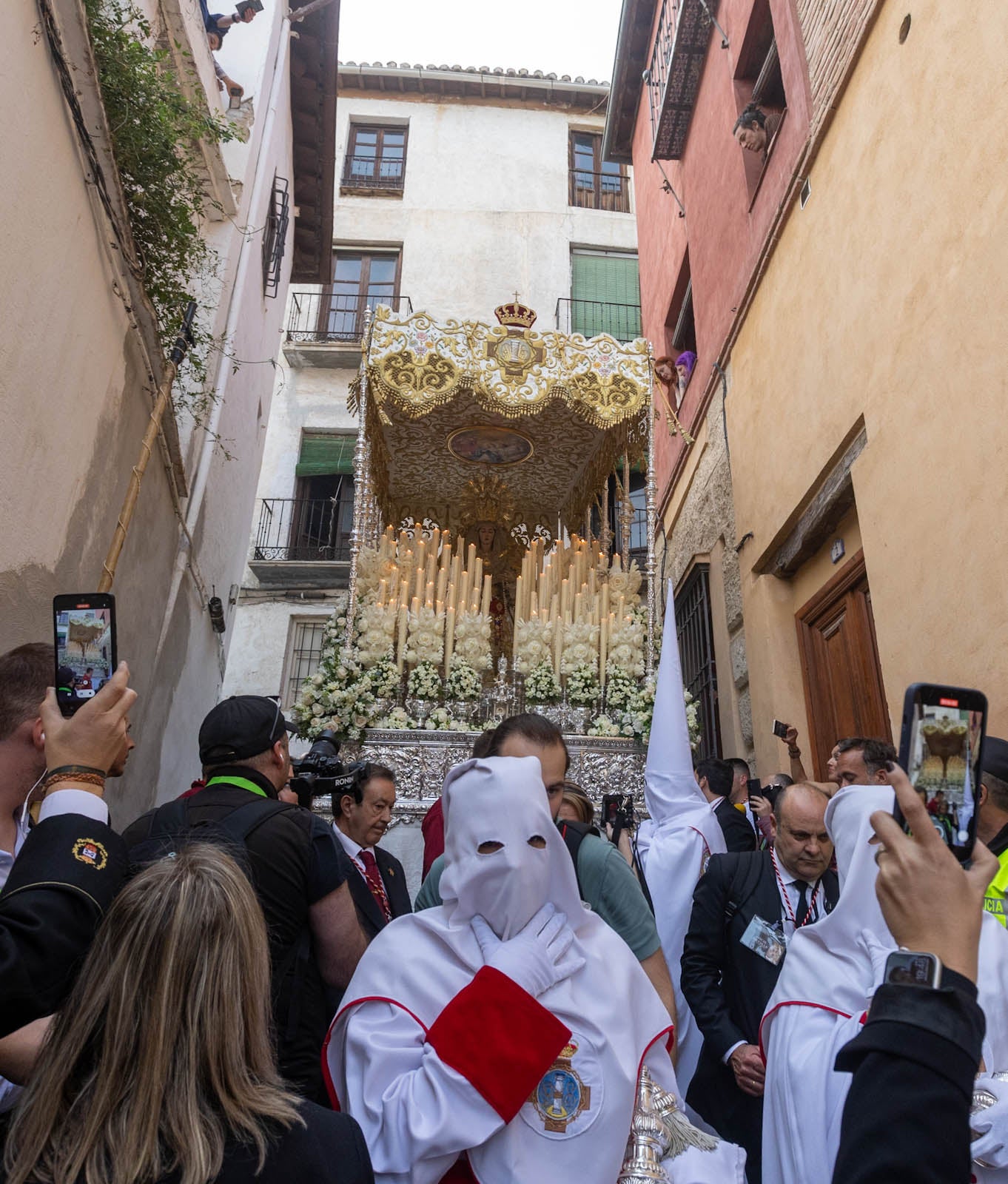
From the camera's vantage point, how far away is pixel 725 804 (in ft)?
15.4

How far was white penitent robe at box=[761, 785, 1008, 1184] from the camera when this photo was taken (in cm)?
167

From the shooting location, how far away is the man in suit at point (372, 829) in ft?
11.2

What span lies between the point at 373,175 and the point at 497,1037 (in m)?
18.5

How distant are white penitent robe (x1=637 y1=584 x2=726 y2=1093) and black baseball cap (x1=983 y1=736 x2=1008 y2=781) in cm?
107

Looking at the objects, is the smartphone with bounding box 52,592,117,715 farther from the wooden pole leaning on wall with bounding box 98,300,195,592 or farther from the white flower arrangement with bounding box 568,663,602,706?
the white flower arrangement with bounding box 568,663,602,706

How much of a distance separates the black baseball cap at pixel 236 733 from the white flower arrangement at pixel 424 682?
14.8ft

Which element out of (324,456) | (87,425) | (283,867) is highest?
(324,456)

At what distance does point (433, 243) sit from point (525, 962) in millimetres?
16932

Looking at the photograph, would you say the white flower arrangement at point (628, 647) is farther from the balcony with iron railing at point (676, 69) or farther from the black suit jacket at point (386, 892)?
the balcony with iron railing at point (676, 69)

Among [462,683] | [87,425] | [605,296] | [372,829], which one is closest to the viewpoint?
[372,829]

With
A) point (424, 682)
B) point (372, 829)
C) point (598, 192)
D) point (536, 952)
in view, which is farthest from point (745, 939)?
point (598, 192)

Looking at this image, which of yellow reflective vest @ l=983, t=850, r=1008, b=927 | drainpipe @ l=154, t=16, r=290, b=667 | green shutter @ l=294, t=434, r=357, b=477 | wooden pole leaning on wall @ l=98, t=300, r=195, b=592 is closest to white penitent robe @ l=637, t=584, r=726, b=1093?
yellow reflective vest @ l=983, t=850, r=1008, b=927

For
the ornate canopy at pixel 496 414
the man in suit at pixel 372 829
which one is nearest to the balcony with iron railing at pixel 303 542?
the ornate canopy at pixel 496 414

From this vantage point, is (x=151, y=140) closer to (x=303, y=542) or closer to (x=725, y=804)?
(x=725, y=804)
